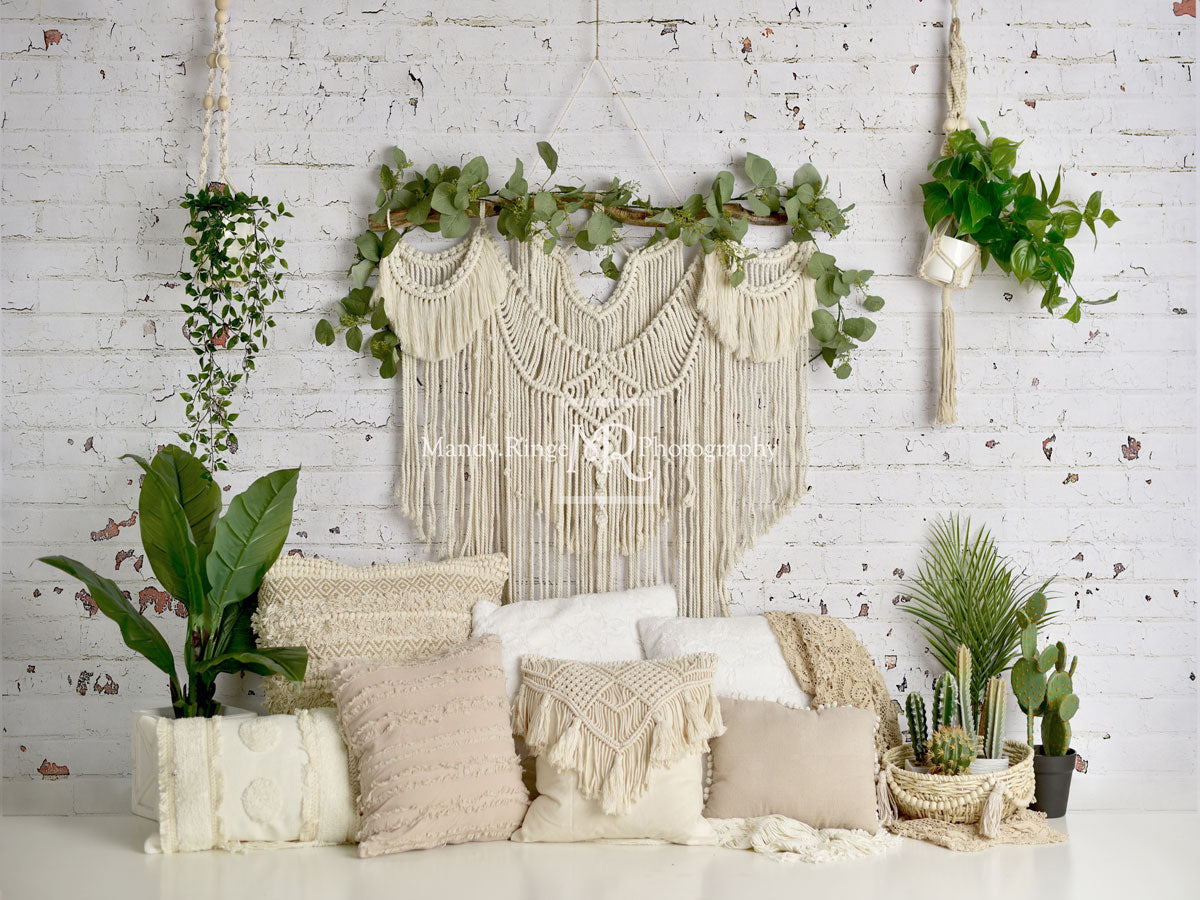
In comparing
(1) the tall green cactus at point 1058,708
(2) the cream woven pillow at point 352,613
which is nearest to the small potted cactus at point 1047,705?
(1) the tall green cactus at point 1058,708

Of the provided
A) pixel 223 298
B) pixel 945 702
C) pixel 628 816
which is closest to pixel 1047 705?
pixel 945 702

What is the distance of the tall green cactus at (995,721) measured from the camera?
2184 mm

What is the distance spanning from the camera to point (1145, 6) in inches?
97.0

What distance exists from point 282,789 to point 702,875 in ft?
2.85

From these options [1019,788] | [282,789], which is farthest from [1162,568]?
[282,789]

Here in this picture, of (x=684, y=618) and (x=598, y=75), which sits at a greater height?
(x=598, y=75)

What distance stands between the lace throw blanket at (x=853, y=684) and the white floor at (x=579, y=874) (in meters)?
0.04

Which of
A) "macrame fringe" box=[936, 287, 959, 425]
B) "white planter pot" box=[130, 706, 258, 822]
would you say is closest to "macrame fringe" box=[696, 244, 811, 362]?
"macrame fringe" box=[936, 287, 959, 425]

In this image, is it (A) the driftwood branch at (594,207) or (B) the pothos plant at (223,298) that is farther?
(A) the driftwood branch at (594,207)

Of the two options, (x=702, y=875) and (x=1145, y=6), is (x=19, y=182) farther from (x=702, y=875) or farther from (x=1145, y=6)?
(x=1145, y=6)

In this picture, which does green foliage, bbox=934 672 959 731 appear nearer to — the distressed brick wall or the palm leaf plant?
the palm leaf plant

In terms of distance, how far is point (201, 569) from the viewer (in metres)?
2.12

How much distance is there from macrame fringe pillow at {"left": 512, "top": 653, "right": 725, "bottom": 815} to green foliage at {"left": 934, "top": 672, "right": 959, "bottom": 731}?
1.72ft

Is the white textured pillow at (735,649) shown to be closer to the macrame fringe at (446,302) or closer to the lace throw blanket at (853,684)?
the lace throw blanket at (853,684)
